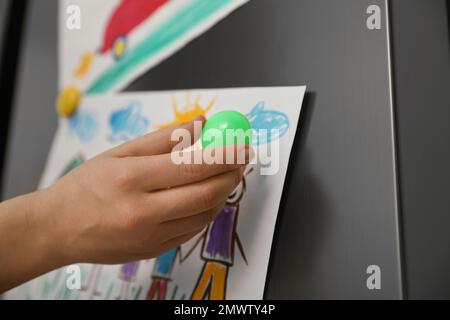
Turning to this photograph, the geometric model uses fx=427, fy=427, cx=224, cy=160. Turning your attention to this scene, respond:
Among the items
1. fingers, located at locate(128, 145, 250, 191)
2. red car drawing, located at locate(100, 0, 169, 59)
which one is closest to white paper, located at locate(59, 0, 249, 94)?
red car drawing, located at locate(100, 0, 169, 59)

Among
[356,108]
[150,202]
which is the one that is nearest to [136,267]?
[150,202]

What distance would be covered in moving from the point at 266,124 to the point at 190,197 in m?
0.13

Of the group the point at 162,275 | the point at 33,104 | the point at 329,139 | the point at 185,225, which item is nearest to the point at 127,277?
the point at 162,275

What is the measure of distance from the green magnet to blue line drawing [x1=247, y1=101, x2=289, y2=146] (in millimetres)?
49

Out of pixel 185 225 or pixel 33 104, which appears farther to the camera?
pixel 33 104

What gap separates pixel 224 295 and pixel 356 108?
21cm

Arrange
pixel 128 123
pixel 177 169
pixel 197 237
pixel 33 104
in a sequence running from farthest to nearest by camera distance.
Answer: pixel 33 104
pixel 128 123
pixel 197 237
pixel 177 169

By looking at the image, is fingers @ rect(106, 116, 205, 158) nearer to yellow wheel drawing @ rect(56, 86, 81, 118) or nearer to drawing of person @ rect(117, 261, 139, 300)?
drawing of person @ rect(117, 261, 139, 300)

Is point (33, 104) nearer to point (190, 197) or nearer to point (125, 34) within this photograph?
point (125, 34)

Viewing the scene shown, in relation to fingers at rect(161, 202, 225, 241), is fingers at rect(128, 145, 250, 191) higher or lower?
higher

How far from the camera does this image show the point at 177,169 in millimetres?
321

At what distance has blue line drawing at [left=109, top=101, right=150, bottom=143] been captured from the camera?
1.68 feet

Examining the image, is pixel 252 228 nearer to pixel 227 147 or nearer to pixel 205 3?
pixel 227 147

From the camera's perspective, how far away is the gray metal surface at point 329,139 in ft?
1.16
